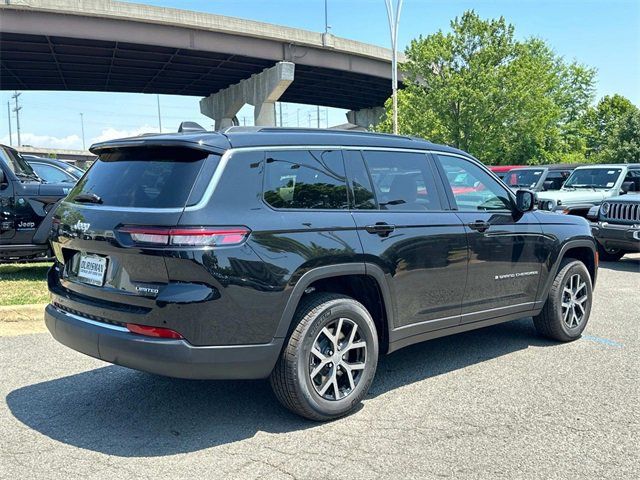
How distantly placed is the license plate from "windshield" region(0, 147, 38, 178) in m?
5.58

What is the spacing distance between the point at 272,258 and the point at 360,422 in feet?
4.16

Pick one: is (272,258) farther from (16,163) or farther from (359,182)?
(16,163)

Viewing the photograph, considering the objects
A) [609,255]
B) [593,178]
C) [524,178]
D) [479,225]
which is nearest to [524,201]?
[479,225]

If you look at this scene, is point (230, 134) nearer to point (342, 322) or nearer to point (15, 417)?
point (342, 322)

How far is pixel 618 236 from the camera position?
10.5m

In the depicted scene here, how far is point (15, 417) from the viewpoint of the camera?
3.91m

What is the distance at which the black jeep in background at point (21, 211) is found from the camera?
8.21 m

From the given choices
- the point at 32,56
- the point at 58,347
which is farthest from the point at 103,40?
the point at 58,347

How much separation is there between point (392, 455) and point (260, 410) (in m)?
1.09

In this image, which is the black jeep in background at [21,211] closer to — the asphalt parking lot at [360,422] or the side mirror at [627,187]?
the asphalt parking lot at [360,422]

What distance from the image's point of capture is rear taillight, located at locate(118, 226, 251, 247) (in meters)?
3.24

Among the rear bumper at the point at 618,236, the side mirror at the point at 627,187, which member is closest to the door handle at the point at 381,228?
the rear bumper at the point at 618,236

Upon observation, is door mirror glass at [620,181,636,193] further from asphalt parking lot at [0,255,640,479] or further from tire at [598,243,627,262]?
asphalt parking lot at [0,255,640,479]

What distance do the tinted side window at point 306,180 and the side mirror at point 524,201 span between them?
6.38ft
